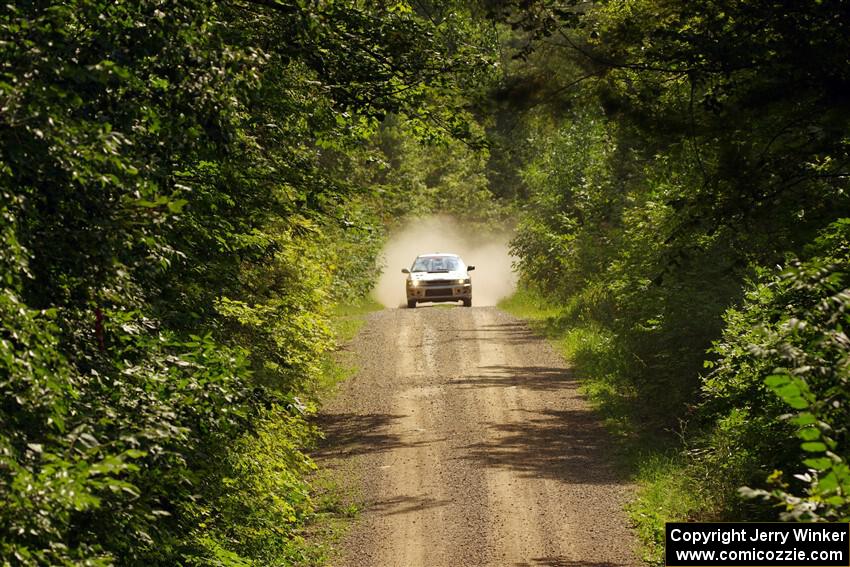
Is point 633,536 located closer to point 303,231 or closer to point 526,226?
point 303,231

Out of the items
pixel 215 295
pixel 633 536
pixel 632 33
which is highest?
pixel 632 33

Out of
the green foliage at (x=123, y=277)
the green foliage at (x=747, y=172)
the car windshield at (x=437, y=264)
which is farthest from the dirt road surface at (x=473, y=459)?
the car windshield at (x=437, y=264)

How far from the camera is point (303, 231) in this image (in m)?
15.3

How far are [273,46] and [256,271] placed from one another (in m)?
5.05

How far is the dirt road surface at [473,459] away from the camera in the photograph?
12969 mm

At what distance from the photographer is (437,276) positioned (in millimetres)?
36875

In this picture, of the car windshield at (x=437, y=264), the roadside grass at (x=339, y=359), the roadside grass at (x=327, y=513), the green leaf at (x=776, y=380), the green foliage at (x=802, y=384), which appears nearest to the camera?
the green foliage at (x=802, y=384)

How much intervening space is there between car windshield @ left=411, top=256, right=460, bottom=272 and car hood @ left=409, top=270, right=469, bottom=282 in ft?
0.50

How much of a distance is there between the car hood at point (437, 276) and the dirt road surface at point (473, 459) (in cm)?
841

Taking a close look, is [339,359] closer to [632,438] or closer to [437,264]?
[632,438]

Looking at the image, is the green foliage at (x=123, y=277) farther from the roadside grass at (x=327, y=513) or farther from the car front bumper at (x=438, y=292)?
the car front bumper at (x=438, y=292)

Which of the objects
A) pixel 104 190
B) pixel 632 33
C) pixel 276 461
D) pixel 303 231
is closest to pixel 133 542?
pixel 104 190

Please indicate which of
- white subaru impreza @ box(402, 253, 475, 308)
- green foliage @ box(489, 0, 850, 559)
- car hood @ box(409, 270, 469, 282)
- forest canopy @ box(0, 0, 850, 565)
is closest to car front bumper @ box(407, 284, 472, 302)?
white subaru impreza @ box(402, 253, 475, 308)

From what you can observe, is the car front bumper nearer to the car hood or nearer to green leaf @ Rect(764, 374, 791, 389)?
the car hood
